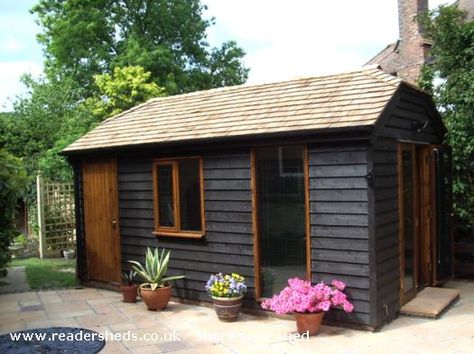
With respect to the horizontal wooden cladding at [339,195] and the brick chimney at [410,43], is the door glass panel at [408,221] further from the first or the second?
the brick chimney at [410,43]

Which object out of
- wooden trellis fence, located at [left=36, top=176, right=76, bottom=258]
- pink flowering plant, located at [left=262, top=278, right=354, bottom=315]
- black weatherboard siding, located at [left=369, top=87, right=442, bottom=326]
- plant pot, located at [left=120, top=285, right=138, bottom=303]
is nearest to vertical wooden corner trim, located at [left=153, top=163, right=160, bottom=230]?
plant pot, located at [left=120, top=285, right=138, bottom=303]

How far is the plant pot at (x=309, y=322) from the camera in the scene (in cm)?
565

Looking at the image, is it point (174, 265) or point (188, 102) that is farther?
point (188, 102)

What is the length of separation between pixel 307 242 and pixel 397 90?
215cm

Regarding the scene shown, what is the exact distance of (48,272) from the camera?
10.2 meters

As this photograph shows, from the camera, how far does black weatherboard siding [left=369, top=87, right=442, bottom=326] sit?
5.76 meters

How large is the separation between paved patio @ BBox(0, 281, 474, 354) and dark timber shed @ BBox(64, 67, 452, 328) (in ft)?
1.09

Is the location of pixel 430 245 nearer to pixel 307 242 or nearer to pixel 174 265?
pixel 307 242

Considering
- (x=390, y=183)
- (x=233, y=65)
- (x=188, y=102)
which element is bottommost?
(x=390, y=183)

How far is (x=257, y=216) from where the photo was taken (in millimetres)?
6586

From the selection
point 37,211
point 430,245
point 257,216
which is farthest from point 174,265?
point 37,211

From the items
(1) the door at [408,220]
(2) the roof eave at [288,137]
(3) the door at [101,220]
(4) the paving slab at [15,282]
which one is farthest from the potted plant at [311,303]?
(4) the paving slab at [15,282]

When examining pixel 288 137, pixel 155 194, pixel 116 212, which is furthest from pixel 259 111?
pixel 116 212

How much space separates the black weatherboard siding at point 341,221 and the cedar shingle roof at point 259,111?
0.45m
